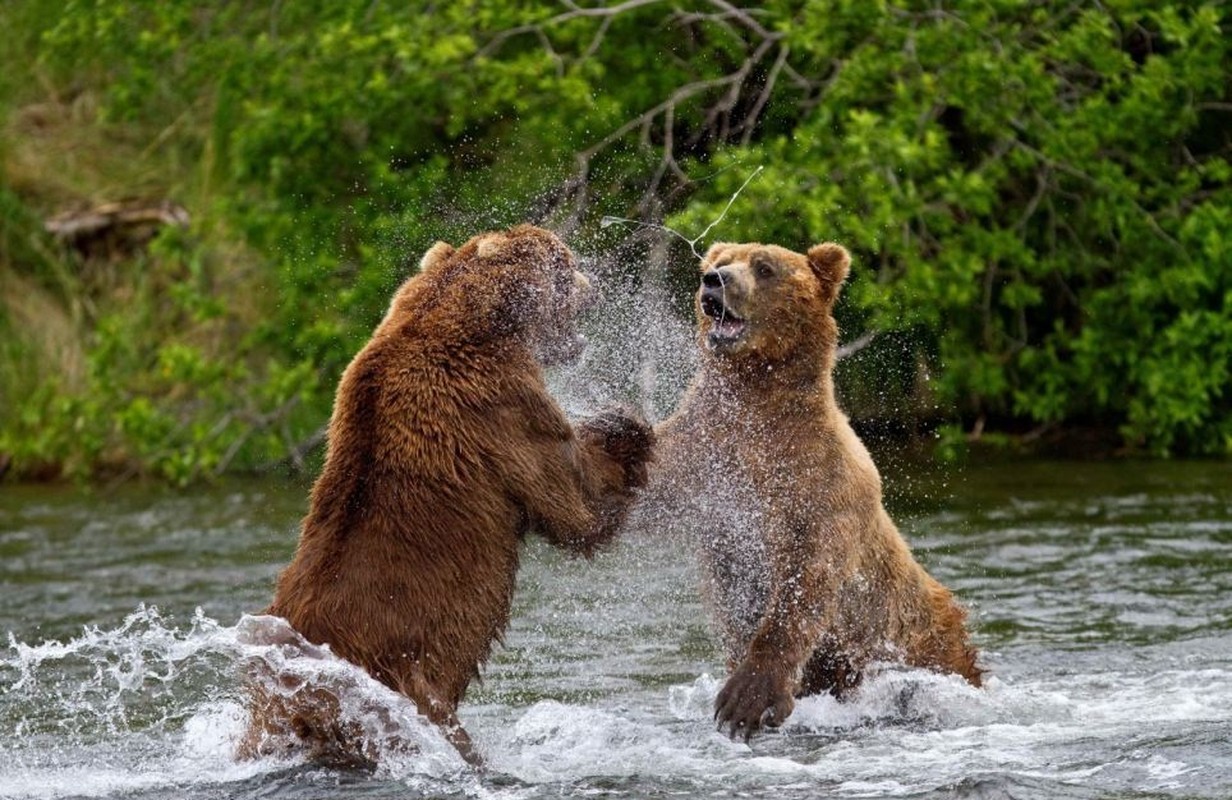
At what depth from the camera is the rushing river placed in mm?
6008

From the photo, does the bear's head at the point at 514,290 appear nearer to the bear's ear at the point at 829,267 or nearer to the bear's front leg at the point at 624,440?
the bear's front leg at the point at 624,440

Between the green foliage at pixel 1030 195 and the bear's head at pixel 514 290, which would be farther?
the green foliage at pixel 1030 195

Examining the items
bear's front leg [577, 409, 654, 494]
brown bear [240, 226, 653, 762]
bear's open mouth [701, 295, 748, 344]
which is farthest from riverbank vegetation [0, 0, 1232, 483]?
brown bear [240, 226, 653, 762]

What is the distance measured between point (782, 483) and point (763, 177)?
16.8 ft

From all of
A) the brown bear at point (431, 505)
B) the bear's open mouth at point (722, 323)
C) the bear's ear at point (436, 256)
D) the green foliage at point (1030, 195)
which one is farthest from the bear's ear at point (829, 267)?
the green foliage at point (1030, 195)

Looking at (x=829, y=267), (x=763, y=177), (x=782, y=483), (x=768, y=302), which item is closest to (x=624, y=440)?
(x=782, y=483)

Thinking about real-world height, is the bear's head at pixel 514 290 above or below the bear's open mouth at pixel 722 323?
above

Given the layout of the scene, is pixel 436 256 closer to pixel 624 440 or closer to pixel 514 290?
pixel 514 290

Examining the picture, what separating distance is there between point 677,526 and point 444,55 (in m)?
6.57

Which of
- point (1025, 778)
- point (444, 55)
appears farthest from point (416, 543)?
point (444, 55)

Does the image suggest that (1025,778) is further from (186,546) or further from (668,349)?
(186,546)

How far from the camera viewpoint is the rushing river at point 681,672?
6.01 metres

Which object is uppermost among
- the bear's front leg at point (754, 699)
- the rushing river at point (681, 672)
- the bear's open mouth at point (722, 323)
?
the bear's open mouth at point (722, 323)

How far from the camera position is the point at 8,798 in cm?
596
